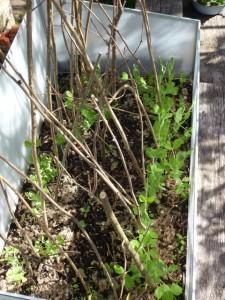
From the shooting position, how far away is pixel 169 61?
2.10m

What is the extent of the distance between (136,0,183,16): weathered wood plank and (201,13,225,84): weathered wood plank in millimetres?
222

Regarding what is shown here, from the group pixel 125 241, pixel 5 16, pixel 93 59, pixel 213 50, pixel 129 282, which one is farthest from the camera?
pixel 5 16

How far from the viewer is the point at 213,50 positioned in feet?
8.02

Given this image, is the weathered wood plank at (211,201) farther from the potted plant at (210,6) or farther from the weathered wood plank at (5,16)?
the weathered wood plank at (5,16)

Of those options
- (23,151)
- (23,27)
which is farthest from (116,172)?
(23,27)

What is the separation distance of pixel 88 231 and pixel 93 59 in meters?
0.95

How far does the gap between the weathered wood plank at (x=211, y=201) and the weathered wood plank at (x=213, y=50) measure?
0.76 feet

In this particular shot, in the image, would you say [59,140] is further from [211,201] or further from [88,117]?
[211,201]

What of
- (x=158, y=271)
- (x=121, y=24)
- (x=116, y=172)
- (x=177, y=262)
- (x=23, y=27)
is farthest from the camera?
(x=121, y=24)

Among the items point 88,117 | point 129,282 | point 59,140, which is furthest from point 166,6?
point 129,282

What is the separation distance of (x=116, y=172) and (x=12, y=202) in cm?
48

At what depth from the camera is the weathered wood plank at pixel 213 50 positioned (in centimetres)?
229

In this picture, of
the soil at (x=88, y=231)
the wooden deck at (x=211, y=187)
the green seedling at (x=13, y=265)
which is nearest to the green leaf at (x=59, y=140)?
the soil at (x=88, y=231)

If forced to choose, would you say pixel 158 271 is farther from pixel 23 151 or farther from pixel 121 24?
pixel 121 24
